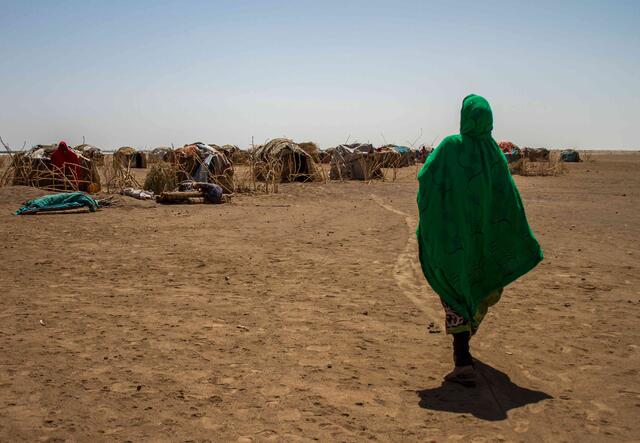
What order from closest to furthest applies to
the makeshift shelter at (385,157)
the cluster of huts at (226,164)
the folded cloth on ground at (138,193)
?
the folded cloth on ground at (138,193) < the cluster of huts at (226,164) < the makeshift shelter at (385,157)

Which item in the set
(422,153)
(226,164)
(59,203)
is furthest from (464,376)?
(422,153)

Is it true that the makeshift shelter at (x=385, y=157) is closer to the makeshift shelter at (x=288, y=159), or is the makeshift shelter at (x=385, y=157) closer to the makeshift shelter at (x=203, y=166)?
the makeshift shelter at (x=288, y=159)

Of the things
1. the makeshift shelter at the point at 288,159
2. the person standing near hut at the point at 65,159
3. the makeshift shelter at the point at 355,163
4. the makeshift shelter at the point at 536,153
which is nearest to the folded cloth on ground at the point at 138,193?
the person standing near hut at the point at 65,159

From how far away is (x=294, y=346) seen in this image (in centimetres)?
418

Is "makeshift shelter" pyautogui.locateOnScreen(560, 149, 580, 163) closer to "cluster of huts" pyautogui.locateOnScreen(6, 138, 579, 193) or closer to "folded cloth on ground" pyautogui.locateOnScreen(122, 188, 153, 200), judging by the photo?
"cluster of huts" pyautogui.locateOnScreen(6, 138, 579, 193)

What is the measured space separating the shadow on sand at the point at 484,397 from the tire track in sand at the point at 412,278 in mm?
1301

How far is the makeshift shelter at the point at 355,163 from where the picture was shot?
22984 millimetres

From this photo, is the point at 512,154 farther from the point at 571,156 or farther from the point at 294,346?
the point at 294,346

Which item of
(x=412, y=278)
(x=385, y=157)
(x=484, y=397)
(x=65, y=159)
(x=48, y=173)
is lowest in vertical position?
(x=484, y=397)

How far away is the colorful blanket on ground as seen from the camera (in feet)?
37.6

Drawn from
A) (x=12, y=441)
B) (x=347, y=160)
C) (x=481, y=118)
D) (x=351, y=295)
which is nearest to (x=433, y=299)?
(x=351, y=295)

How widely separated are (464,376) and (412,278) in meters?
2.85

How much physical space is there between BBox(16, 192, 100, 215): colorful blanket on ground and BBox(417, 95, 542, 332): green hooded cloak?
972cm

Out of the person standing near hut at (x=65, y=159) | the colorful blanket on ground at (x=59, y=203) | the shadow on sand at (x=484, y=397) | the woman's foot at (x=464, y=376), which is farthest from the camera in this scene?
the person standing near hut at (x=65, y=159)
